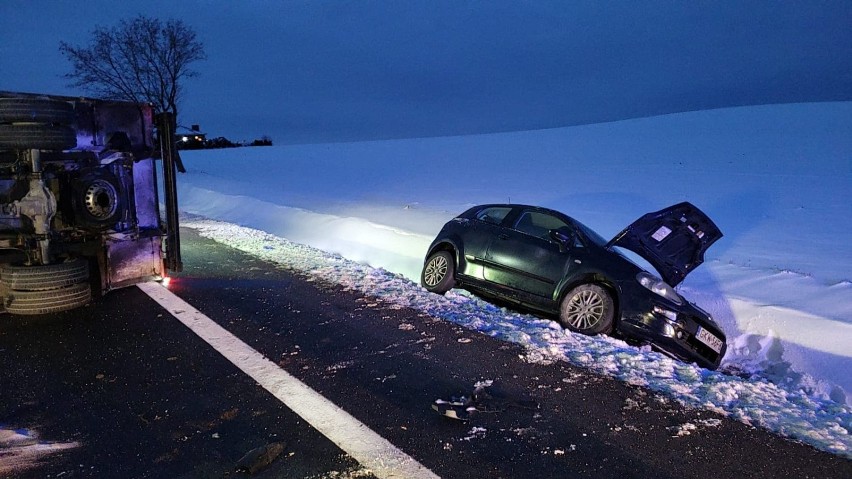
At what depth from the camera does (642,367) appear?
4988mm

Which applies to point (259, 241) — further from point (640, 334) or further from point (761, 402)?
point (761, 402)

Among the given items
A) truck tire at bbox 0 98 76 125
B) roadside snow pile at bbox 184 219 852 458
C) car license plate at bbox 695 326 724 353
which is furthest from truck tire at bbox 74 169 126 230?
car license plate at bbox 695 326 724 353

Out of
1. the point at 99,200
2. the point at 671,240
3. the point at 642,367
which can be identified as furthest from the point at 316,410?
the point at 671,240

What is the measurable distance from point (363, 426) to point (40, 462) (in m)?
2.01

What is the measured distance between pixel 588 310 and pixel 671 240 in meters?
1.58

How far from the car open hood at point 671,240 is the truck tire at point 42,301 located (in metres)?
6.34

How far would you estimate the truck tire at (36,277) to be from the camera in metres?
5.68

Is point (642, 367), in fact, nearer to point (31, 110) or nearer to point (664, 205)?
point (31, 110)

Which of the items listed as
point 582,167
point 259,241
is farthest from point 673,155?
point 259,241

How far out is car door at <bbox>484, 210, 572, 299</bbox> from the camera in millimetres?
6707

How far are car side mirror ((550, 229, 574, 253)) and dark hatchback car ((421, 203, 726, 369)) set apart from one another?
0.04 ft

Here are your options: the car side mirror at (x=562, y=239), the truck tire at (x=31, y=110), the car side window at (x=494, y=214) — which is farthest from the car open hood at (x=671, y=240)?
the truck tire at (x=31, y=110)

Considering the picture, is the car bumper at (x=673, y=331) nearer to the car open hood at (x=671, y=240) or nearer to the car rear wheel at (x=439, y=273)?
the car open hood at (x=671, y=240)

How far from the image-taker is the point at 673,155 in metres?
27.1
